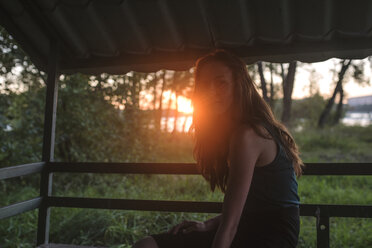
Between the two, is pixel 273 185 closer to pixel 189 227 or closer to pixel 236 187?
pixel 236 187

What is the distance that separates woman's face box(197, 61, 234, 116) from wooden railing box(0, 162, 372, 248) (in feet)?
3.51

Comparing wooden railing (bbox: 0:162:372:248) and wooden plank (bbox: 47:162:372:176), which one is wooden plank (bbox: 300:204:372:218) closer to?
wooden railing (bbox: 0:162:372:248)

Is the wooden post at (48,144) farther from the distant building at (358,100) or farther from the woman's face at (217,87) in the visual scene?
the distant building at (358,100)

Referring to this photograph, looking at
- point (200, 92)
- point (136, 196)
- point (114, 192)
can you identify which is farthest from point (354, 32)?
point (114, 192)

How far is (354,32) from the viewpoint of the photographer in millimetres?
2436

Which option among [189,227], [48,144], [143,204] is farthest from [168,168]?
[48,144]

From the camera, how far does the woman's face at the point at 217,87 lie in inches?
69.0

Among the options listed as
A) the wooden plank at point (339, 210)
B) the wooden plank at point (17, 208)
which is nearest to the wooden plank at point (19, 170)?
the wooden plank at point (17, 208)

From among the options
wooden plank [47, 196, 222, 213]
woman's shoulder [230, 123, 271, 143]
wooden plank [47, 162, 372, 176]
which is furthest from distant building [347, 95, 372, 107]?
woman's shoulder [230, 123, 271, 143]

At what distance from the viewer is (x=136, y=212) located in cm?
509

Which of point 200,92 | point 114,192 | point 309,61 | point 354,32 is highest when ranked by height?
point 354,32

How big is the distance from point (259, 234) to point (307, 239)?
10.3 feet

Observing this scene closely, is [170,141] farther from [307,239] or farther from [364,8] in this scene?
[364,8]

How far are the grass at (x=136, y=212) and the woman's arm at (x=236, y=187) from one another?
281 cm
